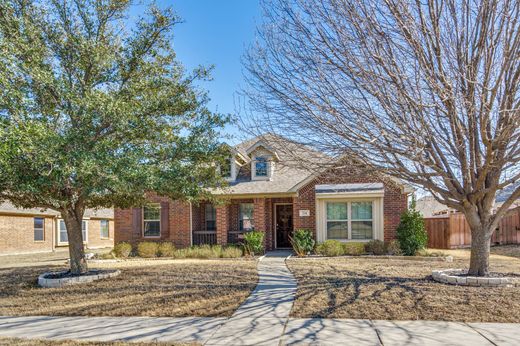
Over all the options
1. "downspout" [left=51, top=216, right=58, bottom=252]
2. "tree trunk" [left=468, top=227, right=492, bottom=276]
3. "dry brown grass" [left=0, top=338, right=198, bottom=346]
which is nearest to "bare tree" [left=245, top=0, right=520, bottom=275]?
"tree trunk" [left=468, top=227, right=492, bottom=276]

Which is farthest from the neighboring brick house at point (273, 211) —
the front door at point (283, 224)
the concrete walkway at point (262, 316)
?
the concrete walkway at point (262, 316)

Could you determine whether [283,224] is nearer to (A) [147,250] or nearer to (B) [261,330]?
(A) [147,250]

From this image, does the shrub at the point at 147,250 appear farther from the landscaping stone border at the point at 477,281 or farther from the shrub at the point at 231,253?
the landscaping stone border at the point at 477,281

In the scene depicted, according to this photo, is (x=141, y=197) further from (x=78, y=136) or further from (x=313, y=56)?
(x=313, y=56)

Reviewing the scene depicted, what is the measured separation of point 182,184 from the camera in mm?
Answer: 11156

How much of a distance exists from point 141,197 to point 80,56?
4.09 m

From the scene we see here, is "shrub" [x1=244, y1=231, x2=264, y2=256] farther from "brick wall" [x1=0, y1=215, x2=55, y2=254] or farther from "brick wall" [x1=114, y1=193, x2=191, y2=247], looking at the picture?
"brick wall" [x1=0, y1=215, x2=55, y2=254]

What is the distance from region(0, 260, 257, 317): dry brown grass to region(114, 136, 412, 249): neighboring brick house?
17.1ft

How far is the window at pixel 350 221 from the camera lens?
59.3 feet

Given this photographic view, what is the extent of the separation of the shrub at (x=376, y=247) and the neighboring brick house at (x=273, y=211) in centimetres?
74

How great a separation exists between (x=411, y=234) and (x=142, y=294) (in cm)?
1096

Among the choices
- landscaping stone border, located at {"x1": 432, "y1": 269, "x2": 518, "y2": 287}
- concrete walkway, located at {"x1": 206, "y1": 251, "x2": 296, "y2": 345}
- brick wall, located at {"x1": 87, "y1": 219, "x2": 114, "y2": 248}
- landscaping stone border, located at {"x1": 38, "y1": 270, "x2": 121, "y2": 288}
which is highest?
landscaping stone border, located at {"x1": 432, "y1": 269, "x2": 518, "y2": 287}

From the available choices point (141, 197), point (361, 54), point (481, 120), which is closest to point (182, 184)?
point (141, 197)

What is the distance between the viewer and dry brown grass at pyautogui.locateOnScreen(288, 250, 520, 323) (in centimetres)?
746
